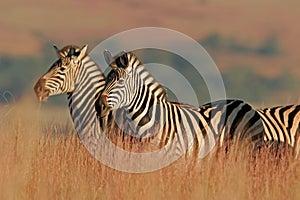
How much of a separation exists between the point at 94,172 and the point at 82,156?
284 mm

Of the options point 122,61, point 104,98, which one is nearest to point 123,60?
point 122,61

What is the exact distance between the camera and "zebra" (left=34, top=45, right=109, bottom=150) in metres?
12.4

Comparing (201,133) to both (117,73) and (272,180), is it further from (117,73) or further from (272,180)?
(272,180)

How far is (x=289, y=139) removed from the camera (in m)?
12.6

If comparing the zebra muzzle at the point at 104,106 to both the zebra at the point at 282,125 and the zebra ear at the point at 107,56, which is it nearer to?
the zebra ear at the point at 107,56

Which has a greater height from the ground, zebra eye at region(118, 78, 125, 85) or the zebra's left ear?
the zebra's left ear

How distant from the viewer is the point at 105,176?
962 centimetres

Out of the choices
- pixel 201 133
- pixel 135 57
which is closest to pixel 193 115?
pixel 201 133

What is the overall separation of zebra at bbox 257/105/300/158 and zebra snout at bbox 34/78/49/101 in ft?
9.94

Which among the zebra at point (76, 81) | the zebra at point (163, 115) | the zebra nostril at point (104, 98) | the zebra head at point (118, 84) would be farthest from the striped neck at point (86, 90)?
the zebra nostril at point (104, 98)

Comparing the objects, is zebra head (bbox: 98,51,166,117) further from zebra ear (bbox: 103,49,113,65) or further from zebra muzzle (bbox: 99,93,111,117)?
zebra ear (bbox: 103,49,113,65)

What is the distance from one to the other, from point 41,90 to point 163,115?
6.10 ft

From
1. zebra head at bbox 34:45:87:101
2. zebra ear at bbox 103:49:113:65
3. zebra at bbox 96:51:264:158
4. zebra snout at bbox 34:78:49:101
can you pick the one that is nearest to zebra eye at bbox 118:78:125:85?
zebra at bbox 96:51:264:158

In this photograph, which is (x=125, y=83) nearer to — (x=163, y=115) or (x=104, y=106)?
(x=104, y=106)
